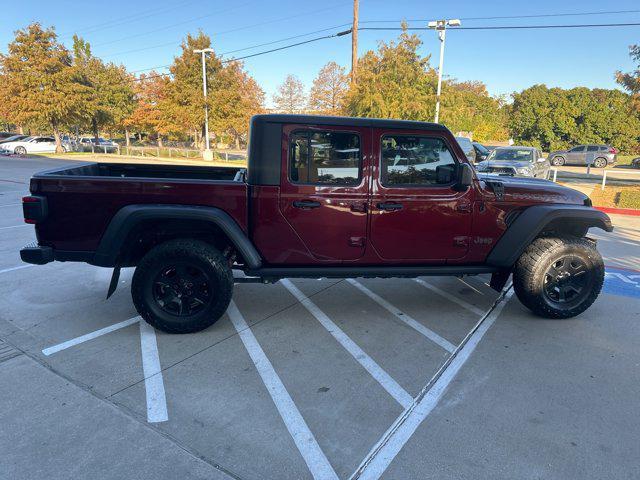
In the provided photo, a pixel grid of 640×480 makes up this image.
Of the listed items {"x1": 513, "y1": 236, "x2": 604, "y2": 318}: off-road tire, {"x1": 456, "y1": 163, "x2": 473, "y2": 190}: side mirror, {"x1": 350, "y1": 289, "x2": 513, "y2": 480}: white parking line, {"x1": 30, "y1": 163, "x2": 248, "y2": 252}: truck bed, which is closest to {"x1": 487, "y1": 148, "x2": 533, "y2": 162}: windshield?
{"x1": 513, "y1": 236, "x2": 604, "y2": 318}: off-road tire

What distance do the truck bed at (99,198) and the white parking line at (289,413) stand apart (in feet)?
3.38

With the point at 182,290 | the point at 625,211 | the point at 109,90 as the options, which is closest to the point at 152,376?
the point at 182,290

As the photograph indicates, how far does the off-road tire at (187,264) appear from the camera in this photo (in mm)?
3848

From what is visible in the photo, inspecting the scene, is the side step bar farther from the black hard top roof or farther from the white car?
the white car

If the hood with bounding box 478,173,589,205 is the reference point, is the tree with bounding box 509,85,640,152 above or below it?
above

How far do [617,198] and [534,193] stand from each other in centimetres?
972

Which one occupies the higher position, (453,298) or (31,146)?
(31,146)

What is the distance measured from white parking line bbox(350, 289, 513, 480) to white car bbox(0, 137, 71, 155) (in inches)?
1405

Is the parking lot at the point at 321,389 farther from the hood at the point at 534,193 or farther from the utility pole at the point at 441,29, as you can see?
the utility pole at the point at 441,29

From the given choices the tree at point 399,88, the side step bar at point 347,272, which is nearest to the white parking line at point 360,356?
the side step bar at point 347,272

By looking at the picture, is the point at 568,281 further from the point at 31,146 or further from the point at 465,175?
the point at 31,146

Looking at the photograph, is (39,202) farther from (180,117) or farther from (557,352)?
(180,117)

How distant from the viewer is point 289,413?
2.92 meters

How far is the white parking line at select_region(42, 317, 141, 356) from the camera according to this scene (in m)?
3.69
